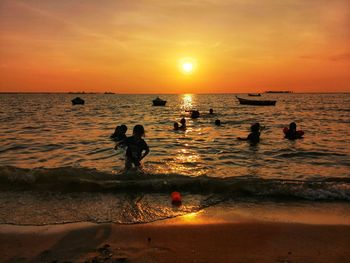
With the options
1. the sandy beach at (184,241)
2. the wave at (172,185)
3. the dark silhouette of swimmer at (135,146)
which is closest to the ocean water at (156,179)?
the wave at (172,185)

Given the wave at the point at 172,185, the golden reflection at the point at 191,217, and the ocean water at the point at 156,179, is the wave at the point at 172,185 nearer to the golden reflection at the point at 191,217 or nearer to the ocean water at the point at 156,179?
the ocean water at the point at 156,179

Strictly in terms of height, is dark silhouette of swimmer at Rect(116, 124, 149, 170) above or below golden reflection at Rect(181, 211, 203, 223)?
above

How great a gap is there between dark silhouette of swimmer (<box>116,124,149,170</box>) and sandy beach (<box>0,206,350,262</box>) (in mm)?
4385

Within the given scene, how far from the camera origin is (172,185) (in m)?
10.4

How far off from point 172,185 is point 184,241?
4105mm

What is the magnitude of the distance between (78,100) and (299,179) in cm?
8258

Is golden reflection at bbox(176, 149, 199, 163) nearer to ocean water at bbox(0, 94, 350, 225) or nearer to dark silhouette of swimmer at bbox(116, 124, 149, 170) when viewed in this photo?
ocean water at bbox(0, 94, 350, 225)

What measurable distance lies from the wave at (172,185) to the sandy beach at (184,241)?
2065 mm

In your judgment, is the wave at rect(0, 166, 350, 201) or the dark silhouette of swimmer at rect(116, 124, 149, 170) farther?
the dark silhouette of swimmer at rect(116, 124, 149, 170)

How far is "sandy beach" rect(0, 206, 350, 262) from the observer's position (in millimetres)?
5652

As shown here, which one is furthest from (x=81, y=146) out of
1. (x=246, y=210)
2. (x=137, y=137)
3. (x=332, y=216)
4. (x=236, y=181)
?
(x=332, y=216)

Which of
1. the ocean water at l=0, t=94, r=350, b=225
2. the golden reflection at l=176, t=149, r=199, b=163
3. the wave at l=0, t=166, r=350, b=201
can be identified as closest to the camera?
the ocean water at l=0, t=94, r=350, b=225

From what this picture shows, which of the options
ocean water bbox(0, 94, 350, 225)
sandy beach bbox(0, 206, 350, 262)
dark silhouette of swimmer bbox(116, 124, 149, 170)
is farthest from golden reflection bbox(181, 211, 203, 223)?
dark silhouette of swimmer bbox(116, 124, 149, 170)

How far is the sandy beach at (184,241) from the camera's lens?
5.65 meters
